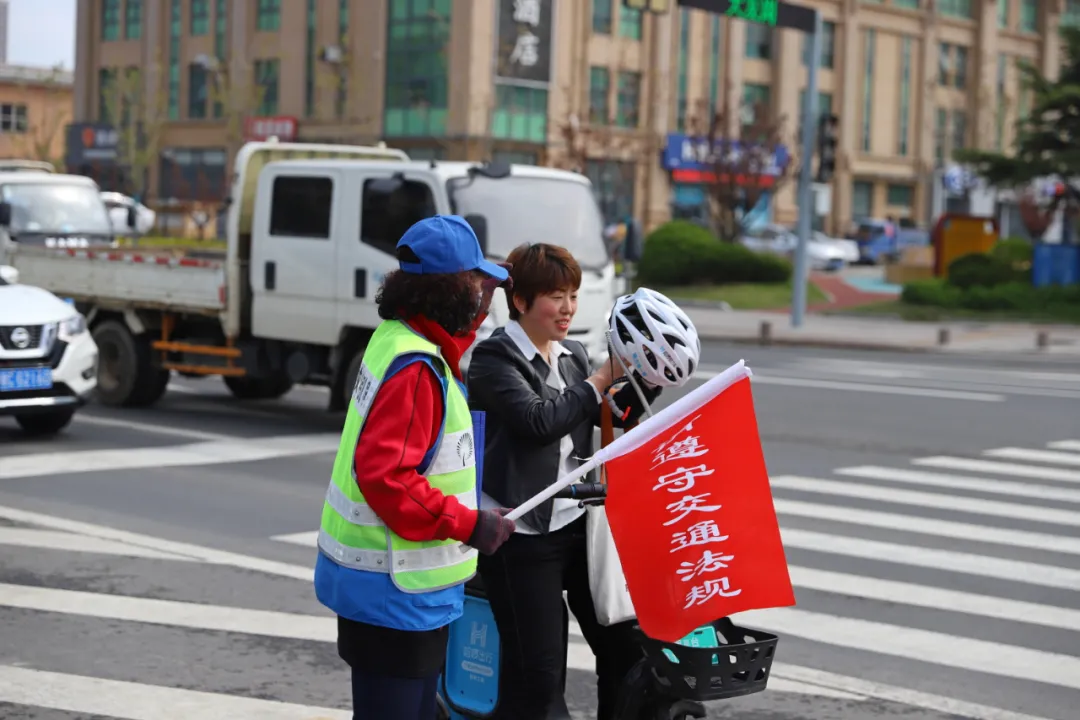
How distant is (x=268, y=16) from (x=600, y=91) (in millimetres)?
13932

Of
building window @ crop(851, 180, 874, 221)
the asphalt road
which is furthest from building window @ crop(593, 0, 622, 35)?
the asphalt road

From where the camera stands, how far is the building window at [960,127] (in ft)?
257

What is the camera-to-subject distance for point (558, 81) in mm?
60188

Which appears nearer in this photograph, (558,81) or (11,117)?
(558,81)

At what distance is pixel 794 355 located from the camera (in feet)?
82.2

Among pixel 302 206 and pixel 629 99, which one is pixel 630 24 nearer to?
pixel 629 99

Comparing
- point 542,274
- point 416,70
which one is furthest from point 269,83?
point 542,274

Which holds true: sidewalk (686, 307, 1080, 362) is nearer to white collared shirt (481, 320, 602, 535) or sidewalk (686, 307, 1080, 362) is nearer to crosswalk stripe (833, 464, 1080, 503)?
crosswalk stripe (833, 464, 1080, 503)

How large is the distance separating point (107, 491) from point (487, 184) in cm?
440

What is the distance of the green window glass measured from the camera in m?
68.2

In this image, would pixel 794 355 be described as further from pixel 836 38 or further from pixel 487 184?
pixel 836 38

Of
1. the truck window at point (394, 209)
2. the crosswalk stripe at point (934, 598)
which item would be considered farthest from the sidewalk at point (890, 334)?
the crosswalk stripe at point (934, 598)

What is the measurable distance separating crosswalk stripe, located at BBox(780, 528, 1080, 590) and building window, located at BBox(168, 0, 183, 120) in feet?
207

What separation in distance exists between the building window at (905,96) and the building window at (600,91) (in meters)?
19.5
